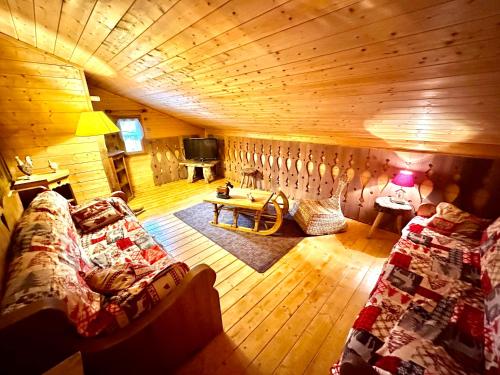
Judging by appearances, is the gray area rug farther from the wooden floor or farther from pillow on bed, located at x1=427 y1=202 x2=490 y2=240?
pillow on bed, located at x1=427 y1=202 x2=490 y2=240

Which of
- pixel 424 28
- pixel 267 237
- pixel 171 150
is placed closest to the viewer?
pixel 424 28

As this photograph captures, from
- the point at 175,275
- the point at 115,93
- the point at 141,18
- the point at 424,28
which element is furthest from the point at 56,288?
Answer: the point at 115,93

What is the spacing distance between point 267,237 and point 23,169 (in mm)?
2962

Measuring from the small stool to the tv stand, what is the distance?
0.86 metres

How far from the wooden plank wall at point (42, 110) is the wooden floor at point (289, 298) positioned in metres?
1.51

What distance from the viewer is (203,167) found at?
4.69 meters

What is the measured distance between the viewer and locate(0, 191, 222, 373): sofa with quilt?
2.29 feet

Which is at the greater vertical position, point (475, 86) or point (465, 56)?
point (465, 56)

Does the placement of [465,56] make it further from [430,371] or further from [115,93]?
[115,93]

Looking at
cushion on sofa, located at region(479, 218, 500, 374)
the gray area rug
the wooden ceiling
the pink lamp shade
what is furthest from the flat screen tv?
cushion on sofa, located at region(479, 218, 500, 374)

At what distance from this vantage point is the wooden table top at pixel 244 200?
2.60 meters

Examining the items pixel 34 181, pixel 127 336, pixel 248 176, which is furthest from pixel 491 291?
pixel 34 181

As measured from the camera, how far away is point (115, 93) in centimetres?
380

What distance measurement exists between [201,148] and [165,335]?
4066mm
